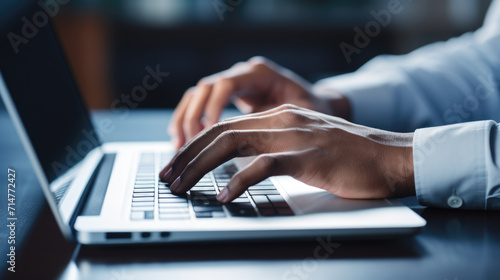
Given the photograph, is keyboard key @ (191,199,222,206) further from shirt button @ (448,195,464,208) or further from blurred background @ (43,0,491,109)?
blurred background @ (43,0,491,109)

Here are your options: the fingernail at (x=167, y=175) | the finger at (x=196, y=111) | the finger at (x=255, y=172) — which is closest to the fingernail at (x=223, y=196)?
the finger at (x=255, y=172)

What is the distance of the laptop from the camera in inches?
18.0

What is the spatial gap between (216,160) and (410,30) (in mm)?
3016

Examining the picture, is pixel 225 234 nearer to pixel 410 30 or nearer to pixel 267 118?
pixel 267 118

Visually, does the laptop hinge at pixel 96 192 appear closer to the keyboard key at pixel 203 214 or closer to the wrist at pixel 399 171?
the keyboard key at pixel 203 214

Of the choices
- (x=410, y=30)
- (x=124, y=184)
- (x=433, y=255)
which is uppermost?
(x=124, y=184)

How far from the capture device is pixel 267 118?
2.12 ft

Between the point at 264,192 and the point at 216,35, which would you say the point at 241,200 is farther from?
the point at 216,35

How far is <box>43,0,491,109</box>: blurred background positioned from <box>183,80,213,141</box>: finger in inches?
88.0

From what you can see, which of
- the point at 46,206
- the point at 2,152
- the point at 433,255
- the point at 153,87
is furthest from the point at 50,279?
the point at 153,87

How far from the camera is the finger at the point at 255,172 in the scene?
0.53 m

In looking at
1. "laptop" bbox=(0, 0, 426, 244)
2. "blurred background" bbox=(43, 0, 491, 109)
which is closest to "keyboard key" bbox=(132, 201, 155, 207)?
"laptop" bbox=(0, 0, 426, 244)

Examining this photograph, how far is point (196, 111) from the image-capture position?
98 centimetres

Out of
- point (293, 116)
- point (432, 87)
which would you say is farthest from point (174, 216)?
point (432, 87)
